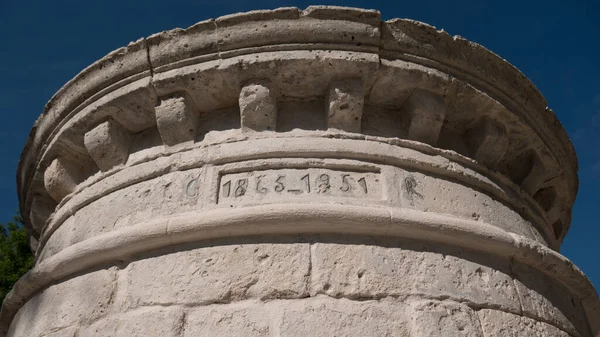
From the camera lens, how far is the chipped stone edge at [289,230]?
94.0 inches

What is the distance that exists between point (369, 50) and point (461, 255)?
1197 millimetres

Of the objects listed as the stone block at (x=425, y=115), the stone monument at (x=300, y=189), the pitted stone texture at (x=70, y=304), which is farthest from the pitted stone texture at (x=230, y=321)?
the stone block at (x=425, y=115)

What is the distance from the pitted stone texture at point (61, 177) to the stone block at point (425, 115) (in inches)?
82.9

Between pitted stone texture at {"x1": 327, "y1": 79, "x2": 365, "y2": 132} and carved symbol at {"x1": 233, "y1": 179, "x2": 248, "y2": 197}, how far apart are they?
58 centimetres

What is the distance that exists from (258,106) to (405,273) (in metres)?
1.18

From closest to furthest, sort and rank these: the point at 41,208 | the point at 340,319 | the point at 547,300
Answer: the point at 340,319 → the point at 547,300 → the point at 41,208

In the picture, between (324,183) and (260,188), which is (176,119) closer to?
(260,188)

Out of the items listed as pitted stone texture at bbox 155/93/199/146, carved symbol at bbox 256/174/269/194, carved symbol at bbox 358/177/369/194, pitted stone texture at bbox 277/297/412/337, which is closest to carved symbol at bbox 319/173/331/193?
carved symbol at bbox 358/177/369/194

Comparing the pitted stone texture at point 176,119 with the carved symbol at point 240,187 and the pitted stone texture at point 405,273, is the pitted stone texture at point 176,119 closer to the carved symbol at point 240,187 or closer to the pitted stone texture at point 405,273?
the carved symbol at point 240,187

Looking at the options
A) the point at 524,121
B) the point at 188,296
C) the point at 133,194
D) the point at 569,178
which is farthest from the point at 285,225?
the point at 569,178

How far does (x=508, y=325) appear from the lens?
2.37 meters

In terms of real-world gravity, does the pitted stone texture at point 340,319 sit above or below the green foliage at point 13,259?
below

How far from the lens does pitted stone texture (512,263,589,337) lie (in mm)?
2570

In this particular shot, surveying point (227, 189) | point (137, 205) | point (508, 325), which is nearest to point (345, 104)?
point (227, 189)
